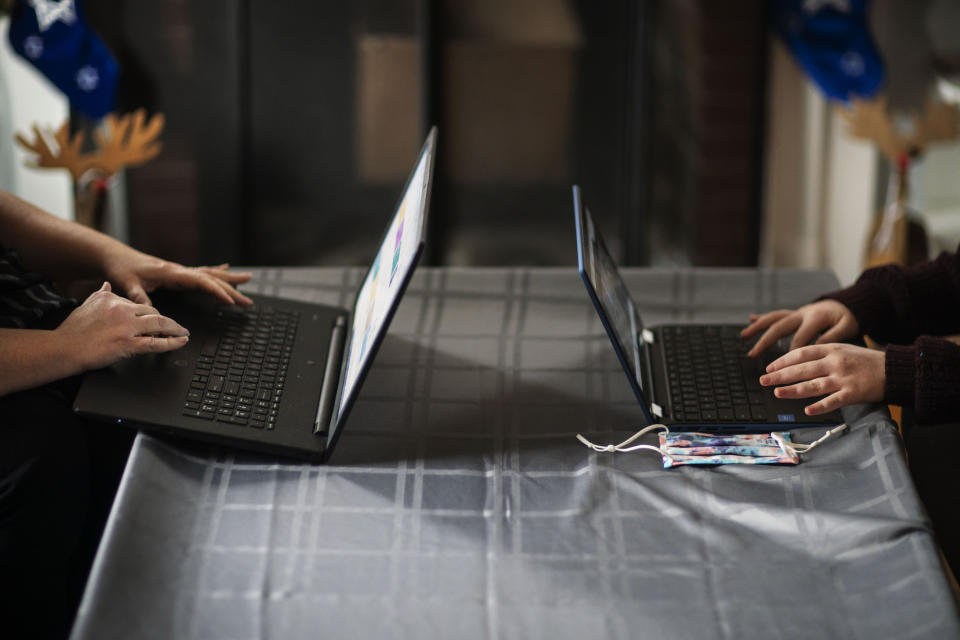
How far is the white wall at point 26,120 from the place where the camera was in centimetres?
271

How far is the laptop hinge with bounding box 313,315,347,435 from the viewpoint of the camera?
4.14 feet

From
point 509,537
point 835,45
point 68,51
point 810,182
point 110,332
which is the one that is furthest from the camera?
point 810,182

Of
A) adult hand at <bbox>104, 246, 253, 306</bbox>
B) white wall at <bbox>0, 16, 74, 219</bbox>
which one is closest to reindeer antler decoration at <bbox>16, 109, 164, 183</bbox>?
white wall at <bbox>0, 16, 74, 219</bbox>

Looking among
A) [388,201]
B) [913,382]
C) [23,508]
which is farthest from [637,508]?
[388,201]

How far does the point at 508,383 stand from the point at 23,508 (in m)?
0.67

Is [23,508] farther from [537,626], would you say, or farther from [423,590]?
[537,626]

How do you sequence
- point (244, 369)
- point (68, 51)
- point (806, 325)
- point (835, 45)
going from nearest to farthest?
point (244, 369) < point (806, 325) < point (68, 51) < point (835, 45)

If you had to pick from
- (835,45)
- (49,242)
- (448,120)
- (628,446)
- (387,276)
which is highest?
(835,45)

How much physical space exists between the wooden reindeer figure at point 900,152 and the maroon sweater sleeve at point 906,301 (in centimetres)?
99

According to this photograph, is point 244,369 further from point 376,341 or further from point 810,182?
point 810,182

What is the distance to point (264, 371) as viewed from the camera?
1354 mm

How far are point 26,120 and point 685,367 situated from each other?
7.25ft

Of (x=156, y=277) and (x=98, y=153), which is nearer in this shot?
(x=156, y=277)

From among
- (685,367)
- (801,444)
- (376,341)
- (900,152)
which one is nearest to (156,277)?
(376,341)
